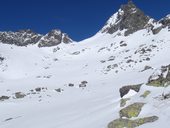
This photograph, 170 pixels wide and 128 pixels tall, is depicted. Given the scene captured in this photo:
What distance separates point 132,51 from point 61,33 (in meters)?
50.3

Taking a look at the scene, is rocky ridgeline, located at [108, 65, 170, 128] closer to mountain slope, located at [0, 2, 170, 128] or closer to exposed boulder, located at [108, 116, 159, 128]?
exposed boulder, located at [108, 116, 159, 128]

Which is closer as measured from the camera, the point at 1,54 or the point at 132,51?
the point at 132,51

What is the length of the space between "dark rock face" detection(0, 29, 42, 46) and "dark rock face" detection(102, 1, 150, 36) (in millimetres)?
23904

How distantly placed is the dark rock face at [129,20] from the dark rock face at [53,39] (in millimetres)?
13930

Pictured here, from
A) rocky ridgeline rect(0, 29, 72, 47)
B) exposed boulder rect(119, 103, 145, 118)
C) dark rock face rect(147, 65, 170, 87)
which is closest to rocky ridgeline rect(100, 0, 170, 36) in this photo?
rocky ridgeline rect(0, 29, 72, 47)

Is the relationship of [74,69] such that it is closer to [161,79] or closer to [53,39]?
[53,39]

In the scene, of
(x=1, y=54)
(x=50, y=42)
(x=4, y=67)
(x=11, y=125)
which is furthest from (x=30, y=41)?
(x=11, y=125)

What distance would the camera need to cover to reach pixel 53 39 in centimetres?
11638

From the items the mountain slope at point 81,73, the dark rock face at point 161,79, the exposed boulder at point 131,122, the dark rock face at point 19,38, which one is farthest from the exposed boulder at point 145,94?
the dark rock face at point 19,38

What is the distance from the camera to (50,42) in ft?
378

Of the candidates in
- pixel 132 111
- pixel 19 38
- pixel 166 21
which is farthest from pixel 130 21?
pixel 132 111

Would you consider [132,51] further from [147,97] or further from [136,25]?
[147,97]

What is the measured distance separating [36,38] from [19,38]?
652 centimetres

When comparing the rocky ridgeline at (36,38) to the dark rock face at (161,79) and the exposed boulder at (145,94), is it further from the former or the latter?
the exposed boulder at (145,94)
